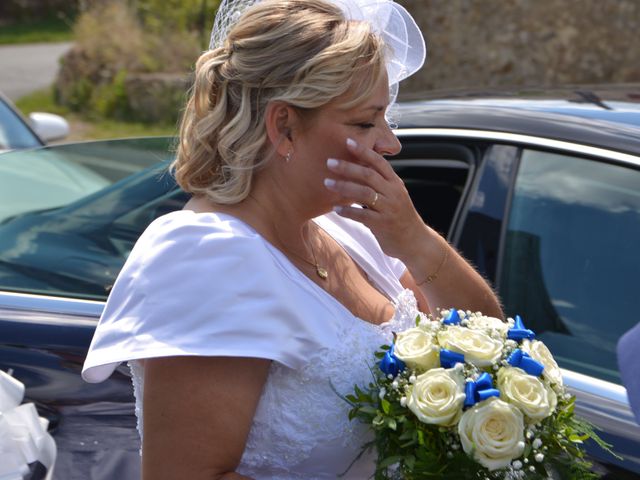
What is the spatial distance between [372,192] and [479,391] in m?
0.47

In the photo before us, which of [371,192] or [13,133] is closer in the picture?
[371,192]

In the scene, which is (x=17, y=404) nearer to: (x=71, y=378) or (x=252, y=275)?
(x=71, y=378)

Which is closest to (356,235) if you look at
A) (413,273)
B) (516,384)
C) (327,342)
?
(413,273)

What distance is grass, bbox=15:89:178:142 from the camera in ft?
42.4

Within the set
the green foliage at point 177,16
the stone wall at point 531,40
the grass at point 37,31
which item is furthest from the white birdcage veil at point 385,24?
the grass at point 37,31

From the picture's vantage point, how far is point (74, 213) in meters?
3.53

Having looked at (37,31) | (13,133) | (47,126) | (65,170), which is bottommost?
(37,31)

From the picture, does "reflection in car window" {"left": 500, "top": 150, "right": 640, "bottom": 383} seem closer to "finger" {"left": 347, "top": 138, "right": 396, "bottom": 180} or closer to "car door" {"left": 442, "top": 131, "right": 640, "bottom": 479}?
"car door" {"left": 442, "top": 131, "right": 640, "bottom": 479}

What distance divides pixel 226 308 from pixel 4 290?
124 cm

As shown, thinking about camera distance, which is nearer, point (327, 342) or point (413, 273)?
point (327, 342)

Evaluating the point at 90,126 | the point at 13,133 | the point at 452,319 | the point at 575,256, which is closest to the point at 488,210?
the point at 575,256

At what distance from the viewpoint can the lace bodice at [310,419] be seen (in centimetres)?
208

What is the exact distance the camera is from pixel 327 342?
214 centimetres

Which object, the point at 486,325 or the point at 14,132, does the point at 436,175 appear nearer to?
the point at 486,325
